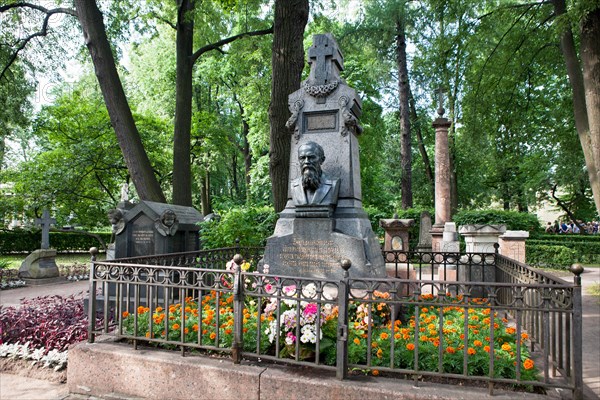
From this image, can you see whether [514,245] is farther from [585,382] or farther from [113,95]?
[113,95]

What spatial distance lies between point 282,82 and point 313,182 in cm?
448

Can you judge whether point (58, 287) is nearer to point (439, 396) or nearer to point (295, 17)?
point (295, 17)

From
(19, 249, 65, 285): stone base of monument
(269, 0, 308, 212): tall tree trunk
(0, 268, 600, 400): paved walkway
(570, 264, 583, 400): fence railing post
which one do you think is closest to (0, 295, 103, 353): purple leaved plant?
(0, 268, 600, 400): paved walkway

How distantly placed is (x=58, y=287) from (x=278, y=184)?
724 centimetres

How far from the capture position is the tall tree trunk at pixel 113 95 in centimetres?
1012

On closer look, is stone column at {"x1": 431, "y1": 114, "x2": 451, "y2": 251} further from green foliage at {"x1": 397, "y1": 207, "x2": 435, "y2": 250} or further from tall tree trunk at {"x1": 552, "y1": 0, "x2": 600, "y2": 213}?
tall tree trunk at {"x1": 552, "y1": 0, "x2": 600, "y2": 213}

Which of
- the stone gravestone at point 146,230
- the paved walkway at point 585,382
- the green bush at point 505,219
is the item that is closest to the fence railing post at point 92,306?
the paved walkway at point 585,382

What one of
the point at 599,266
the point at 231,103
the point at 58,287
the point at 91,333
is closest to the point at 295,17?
the point at 91,333

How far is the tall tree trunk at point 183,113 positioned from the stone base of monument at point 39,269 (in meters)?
4.58

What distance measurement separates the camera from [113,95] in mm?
10266

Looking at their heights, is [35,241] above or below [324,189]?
below

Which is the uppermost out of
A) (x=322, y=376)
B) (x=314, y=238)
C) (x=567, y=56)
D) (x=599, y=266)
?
(x=567, y=56)

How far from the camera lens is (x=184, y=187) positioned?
40.4 ft

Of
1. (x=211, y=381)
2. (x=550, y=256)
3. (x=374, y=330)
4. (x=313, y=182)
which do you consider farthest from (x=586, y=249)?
(x=211, y=381)
